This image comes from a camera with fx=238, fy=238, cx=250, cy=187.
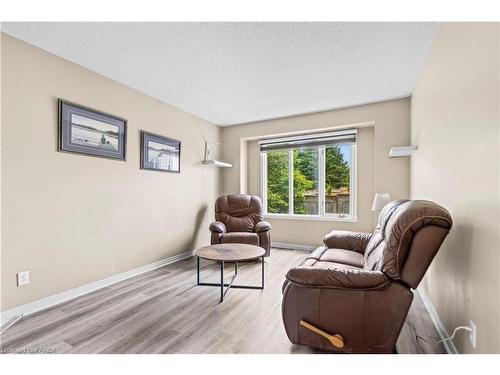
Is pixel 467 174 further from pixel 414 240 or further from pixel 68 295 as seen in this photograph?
pixel 68 295

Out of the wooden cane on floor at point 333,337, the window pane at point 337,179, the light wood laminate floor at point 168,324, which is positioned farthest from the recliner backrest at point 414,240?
the window pane at point 337,179

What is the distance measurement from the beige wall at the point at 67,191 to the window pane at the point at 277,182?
1.98 metres

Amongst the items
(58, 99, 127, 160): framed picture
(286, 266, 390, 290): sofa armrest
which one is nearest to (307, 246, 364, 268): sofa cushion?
(286, 266, 390, 290): sofa armrest

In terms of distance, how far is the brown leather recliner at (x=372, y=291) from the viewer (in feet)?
4.53

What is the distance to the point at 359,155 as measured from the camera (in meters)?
4.05

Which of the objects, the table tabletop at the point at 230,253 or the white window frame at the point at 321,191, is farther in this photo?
the white window frame at the point at 321,191

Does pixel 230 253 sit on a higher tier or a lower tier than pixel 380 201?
lower

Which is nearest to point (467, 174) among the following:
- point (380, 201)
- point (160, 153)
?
point (380, 201)

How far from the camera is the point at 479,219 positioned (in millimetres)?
1312

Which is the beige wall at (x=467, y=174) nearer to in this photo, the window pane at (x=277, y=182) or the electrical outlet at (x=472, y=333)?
the electrical outlet at (x=472, y=333)

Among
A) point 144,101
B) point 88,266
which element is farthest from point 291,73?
point 88,266

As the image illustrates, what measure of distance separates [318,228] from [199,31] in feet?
11.5

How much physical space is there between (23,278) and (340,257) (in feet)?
9.65

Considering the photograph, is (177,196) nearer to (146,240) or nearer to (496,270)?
(146,240)
